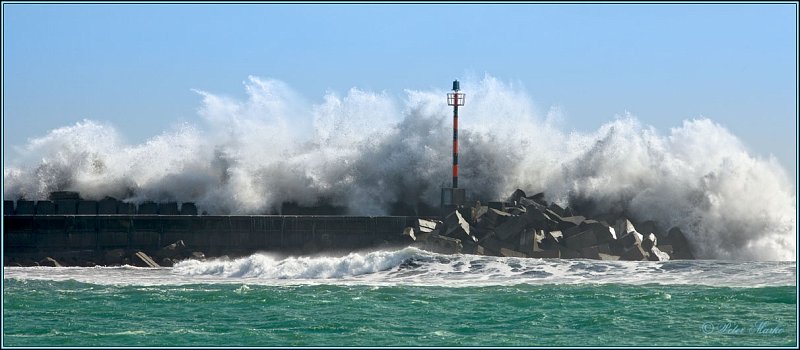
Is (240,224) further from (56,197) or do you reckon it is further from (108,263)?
(56,197)

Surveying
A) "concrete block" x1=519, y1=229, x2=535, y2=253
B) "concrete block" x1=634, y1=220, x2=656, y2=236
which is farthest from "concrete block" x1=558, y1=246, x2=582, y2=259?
"concrete block" x1=634, y1=220, x2=656, y2=236

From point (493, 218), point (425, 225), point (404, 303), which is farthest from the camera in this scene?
point (425, 225)

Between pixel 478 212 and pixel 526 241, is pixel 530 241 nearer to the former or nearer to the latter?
pixel 526 241

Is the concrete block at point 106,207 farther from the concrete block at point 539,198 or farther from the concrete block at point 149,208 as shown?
the concrete block at point 539,198

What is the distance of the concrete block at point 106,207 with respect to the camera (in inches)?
973

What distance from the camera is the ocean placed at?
13.1 meters

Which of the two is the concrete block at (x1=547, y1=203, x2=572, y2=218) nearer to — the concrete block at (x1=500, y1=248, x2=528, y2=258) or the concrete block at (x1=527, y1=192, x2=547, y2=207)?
the concrete block at (x1=527, y1=192, x2=547, y2=207)

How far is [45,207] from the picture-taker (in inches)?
960

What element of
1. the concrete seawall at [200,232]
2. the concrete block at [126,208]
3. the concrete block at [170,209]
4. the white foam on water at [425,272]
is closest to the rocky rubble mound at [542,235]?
the white foam on water at [425,272]

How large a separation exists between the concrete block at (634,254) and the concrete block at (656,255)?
0.17m

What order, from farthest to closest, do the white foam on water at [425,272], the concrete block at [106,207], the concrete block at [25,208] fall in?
the concrete block at [106,207], the concrete block at [25,208], the white foam on water at [425,272]

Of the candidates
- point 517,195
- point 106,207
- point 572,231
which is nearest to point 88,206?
point 106,207

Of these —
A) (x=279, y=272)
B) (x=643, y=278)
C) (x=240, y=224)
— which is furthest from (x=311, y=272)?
(x=643, y=278)

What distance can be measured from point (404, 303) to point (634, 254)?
20.8ft
